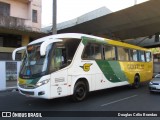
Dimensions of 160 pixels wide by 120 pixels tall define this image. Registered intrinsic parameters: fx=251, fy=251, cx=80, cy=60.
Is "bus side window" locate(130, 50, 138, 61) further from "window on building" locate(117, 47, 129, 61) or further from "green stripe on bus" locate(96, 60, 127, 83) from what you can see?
"green stripe on bus" locate(96, 60, 127, 83)

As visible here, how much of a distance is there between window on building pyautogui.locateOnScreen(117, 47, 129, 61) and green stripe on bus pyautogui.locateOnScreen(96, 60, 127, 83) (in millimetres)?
730

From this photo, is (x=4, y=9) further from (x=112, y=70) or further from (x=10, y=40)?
(x=112, y=70)

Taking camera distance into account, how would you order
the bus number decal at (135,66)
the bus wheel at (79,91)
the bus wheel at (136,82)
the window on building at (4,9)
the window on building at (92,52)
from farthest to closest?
the window on building at (4,9)
the bus wheel at (136,82)
the bus number decal at (135,66)
the window on building at (92,52)
the bus wheel at (79,91)

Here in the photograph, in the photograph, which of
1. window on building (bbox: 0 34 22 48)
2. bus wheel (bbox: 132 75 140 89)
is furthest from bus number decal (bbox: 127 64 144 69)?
window on building (bbox: 0 34 22 48)

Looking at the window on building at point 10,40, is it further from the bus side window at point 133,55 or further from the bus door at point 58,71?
the bus door at point 58,71

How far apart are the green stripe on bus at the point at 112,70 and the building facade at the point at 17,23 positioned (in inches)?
413

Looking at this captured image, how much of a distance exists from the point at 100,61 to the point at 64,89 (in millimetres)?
3228

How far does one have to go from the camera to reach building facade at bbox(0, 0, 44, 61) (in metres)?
21.0

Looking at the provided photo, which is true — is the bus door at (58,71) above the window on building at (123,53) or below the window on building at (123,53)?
below

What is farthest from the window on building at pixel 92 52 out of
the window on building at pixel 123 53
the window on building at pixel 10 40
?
the window on building at pixel 10 40

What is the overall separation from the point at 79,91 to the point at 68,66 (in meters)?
1.38

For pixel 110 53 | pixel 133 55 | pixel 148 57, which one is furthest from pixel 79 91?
pixel 148 57

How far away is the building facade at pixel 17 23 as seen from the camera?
828 inches

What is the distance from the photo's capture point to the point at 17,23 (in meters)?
21.8
